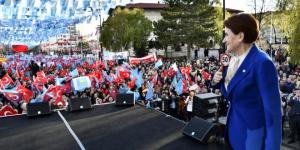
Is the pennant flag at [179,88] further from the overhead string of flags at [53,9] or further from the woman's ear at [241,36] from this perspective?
the overhead string of flags at [53,9]

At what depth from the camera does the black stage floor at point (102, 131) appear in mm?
5512

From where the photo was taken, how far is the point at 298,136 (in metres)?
9.45

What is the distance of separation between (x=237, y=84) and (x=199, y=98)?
5.71 m

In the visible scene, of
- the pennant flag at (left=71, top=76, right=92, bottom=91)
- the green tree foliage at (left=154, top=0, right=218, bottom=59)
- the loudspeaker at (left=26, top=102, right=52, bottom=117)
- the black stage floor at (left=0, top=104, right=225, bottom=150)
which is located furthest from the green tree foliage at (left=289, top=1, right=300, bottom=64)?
the green tree foliage at (left=154, top=0, right=218, bottom=59)

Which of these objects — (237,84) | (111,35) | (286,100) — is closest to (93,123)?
(237,84)

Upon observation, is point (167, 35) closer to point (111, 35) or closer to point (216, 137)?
point (111, 35)

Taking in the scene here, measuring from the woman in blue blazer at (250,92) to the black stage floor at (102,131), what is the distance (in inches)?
112

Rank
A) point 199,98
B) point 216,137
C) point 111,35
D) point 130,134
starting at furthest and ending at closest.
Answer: point 111,35 < point 199,98 < point 130,134 < point 216,137

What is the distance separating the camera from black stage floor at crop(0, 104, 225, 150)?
18.1ft

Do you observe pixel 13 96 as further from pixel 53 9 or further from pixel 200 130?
pixel 53 9

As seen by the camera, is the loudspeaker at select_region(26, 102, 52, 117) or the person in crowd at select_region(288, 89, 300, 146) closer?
the loudspeaker at select_region(26, 102, 52, 117)

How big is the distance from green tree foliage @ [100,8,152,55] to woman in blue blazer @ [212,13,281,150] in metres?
52.4

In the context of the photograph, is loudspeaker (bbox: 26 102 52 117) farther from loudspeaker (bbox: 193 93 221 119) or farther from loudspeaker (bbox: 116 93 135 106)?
loudspeaker (bbox: 193 93 221 119)

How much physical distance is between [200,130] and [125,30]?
163 ft
